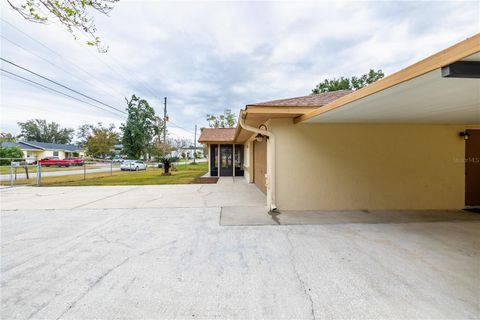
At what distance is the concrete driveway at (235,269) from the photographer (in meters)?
1.95

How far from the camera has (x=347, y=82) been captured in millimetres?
23078

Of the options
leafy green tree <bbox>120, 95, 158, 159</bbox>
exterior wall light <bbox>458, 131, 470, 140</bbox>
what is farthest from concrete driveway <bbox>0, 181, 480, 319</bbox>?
leafy green tree <bbox>120, 95, 158, 159</bbox>

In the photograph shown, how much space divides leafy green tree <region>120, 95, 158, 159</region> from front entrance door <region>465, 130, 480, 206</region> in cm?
3366

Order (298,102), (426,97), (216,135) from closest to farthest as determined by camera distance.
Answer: (426,97)
(298,102)
(216,135)

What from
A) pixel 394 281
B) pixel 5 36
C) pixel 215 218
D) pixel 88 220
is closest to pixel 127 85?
pixel 5 36

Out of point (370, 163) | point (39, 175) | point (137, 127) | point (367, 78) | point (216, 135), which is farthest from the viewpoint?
point (137, 127)

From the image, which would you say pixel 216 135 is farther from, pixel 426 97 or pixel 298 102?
pixel 426 97

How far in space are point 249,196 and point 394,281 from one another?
204 inches

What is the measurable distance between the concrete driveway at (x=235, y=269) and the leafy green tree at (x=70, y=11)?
3.47 meters

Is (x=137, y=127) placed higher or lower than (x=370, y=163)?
higher

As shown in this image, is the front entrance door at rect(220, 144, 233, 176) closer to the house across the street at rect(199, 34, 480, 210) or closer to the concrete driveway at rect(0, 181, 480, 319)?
the house across the street at rect(199, 34, 480, 210)

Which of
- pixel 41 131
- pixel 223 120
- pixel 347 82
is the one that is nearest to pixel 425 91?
pixel 347 82

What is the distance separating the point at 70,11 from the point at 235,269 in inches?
174

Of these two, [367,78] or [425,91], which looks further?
[367,78]
